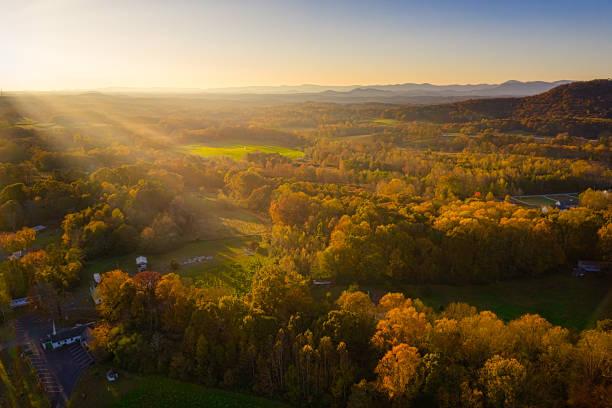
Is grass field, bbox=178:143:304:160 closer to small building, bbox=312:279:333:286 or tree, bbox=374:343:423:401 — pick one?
small building, bbox=312:279:333:286

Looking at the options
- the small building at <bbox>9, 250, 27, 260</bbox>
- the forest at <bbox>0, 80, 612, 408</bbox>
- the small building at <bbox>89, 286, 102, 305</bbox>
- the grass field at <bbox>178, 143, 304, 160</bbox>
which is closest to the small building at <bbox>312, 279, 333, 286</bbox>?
the forest at <bbox>0, 80, 612, 408</bbox>

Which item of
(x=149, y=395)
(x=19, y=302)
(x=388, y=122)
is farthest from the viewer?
(x=388, y=122)

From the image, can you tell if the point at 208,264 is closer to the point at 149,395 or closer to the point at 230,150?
the point at 149,395

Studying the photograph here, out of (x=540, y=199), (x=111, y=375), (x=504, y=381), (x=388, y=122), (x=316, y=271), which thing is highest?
(x=388, y=122)

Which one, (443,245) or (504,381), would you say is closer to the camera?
(504,381)

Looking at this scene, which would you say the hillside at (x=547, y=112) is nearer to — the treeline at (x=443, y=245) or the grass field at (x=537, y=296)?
the treeline at (x=443, y=245)

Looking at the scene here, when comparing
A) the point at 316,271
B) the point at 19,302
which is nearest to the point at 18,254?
the point at 19,302

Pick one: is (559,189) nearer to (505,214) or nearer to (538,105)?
(505,214)

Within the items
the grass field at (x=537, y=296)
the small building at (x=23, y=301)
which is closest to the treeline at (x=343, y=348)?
the small building at (x=23, y=301)
